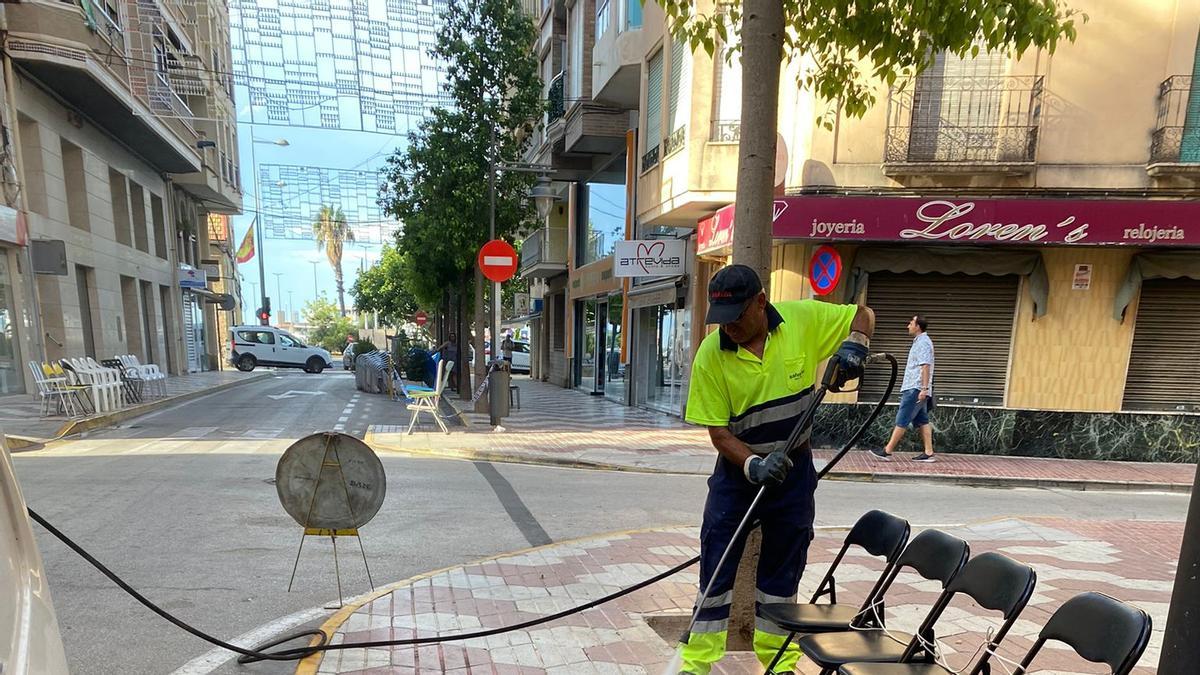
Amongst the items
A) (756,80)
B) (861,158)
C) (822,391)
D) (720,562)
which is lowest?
(720,562)

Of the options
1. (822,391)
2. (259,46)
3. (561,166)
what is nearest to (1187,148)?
(822,391)

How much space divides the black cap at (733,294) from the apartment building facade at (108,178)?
1652 centimetres

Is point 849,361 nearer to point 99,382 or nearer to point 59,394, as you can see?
point 59,394

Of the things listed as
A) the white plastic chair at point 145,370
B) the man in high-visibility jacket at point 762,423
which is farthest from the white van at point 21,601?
the white plastic chair at point 145,370

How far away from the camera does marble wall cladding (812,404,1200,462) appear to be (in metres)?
9.31

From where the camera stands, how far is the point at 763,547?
→ 2.76 metres

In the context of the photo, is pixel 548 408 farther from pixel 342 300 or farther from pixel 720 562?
pixel 342 300

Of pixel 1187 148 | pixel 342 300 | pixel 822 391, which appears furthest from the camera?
pixel 342 300

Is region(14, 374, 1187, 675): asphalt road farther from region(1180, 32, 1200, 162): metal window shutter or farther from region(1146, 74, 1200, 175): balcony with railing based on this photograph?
region(1180, 32, 1200, 162): metal window shutter

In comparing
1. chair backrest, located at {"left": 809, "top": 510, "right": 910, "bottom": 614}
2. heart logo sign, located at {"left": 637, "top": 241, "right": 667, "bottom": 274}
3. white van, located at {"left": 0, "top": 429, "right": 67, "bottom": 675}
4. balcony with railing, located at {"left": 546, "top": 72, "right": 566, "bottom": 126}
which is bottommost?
chair backrest, located at {"left": 809, "top": 510, "right": 910, "bottom": 614}

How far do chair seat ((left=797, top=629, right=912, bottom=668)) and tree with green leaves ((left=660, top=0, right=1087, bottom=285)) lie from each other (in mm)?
1797

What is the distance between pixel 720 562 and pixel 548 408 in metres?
12.0

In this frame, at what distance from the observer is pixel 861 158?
29.9 ft

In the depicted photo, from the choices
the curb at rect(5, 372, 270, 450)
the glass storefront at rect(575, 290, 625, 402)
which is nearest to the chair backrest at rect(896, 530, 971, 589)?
the curb at rect(5, 372, 270, 450)
